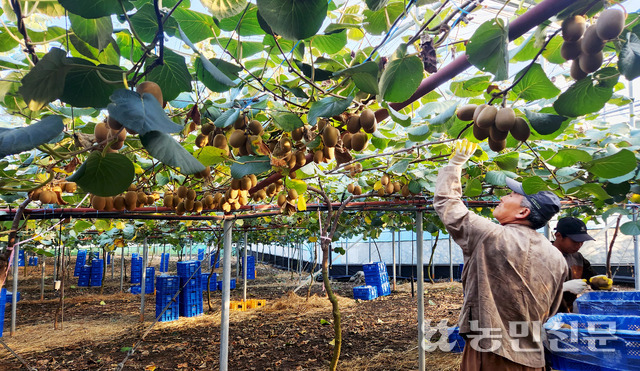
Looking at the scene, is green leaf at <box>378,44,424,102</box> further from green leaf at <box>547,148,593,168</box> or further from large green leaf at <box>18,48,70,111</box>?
green leaf at <box>547,148,593,168</box>

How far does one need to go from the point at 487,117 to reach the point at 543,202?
1.47 m

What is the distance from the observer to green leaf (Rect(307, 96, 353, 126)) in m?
0.99

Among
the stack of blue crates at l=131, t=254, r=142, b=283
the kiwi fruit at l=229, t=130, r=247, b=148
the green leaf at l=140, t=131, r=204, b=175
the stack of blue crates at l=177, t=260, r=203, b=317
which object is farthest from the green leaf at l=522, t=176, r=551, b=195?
the stack of blue crates at l=131, t=254, r=142, b=283

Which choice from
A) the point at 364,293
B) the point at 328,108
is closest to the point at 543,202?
the point at 328,108

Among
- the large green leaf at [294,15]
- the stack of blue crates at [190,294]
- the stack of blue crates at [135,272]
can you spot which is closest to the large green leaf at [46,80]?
the large green leaf at [294,15]

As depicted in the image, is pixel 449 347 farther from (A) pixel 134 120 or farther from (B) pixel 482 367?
(A) pixel 134 120

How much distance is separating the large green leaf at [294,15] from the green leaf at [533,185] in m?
1.64

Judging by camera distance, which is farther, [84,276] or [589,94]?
[84,276]

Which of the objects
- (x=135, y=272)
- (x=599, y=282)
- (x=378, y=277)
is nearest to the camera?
(x=599, y=282)

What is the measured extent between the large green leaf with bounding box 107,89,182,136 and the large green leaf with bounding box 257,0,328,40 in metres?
0.26

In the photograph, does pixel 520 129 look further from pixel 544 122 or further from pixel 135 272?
pixel 135 272

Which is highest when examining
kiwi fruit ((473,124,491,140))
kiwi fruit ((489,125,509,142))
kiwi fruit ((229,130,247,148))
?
kiwi fruit ((229,130,247,148))

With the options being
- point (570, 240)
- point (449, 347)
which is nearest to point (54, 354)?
point (449, 347)

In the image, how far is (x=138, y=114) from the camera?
609mm
